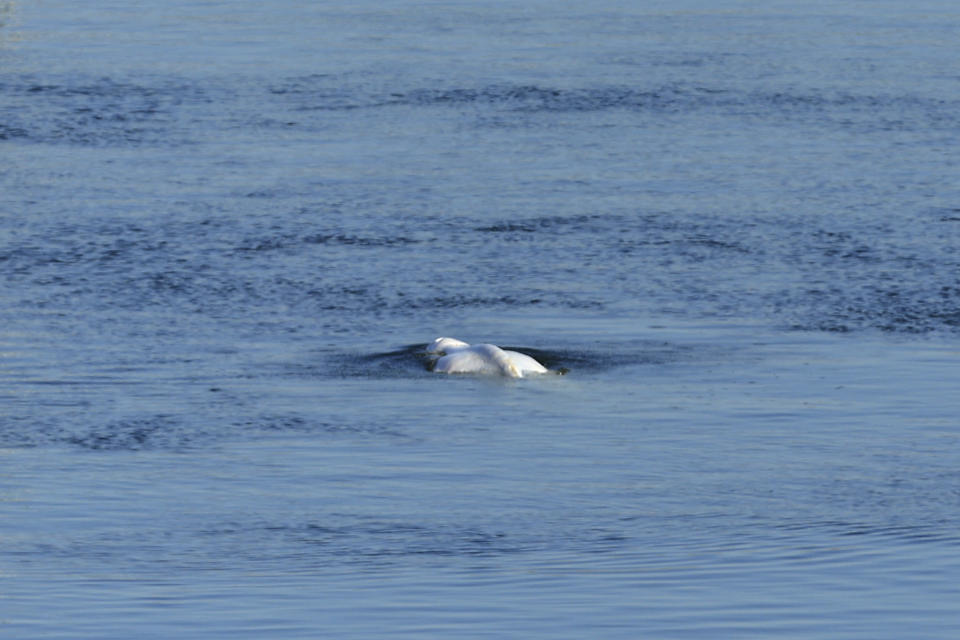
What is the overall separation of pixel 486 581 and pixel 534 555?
60 cm

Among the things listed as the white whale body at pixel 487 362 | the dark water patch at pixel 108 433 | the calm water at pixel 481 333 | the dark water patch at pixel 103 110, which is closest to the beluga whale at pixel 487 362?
the white whale body at pixel 487 362

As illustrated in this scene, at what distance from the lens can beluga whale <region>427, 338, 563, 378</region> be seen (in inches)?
667

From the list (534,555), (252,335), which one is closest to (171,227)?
(252,335)

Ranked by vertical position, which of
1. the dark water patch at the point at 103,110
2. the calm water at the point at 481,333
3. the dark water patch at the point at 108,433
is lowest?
the dark water patch at the point at 108,433

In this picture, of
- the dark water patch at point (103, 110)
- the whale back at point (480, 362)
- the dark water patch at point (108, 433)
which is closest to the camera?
the dark water patch at point (108, 433)

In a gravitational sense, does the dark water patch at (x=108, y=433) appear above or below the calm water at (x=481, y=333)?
below

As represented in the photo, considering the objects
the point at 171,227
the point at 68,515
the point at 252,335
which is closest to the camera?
the point at 68,515

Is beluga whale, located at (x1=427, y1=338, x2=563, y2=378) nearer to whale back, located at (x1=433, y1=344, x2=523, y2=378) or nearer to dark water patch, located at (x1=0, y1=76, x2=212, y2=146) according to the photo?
whale back, located at (x1=433, y1=344, x2=523, y2=378)

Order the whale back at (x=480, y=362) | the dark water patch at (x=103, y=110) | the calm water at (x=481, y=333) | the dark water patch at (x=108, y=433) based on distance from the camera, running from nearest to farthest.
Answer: the calm water at (x=481, y=333) → the dark water patch at (x=108, y=433) → the whale back at (x=480, y=362) → the dark water patch at (x=103, y=110)

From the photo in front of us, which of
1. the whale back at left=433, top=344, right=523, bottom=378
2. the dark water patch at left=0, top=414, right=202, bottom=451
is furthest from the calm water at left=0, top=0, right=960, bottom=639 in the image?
the whale back at left=433, top=344, right=523, bottom=378

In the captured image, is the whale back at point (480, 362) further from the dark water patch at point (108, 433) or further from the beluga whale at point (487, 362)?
the dark water patch at point (108, 433)

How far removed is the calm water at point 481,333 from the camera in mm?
12219

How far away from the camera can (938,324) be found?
18484 mm

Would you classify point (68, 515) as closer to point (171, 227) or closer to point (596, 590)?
point (596, 590)
